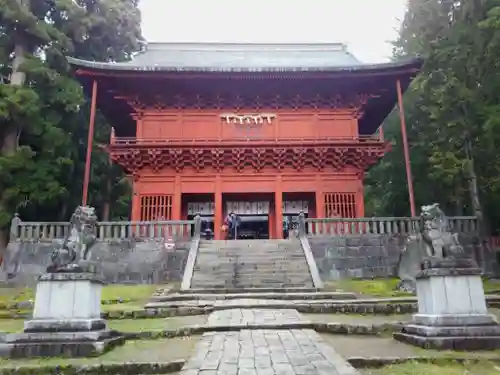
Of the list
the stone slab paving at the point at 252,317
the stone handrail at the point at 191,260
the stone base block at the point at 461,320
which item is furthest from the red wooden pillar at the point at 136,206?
the stone base block at the point at 461,320

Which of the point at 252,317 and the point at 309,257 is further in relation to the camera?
the point at 309,257

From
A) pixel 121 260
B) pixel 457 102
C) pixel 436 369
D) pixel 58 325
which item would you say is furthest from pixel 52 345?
pixel 457 102

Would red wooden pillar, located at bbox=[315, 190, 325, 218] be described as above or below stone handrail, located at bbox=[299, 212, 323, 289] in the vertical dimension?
above

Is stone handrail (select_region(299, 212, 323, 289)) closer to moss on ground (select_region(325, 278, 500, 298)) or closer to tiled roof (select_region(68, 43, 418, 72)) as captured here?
moss on ground (select_region(325, 278, 500, 298))

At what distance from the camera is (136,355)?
5.75m

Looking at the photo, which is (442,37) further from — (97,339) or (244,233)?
(97,339)

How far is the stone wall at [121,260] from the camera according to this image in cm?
1575

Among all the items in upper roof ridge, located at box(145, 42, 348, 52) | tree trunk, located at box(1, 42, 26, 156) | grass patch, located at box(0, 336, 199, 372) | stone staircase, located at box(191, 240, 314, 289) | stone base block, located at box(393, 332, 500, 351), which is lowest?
grass patch, located at box(0, 336, 199, 372)

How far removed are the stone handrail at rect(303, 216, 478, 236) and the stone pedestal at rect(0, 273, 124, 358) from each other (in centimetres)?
1112

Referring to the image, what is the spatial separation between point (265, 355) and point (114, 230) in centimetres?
1302

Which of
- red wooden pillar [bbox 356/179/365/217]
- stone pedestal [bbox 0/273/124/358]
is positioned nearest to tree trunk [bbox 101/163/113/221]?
red wooden pillar [bbox 356/179/365/217]

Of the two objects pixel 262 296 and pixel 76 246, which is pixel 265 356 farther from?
pixel 262 296

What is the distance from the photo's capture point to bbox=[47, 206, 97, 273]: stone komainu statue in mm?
6574

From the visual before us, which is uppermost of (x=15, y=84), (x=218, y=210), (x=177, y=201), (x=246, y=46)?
(x=246, y=46)
